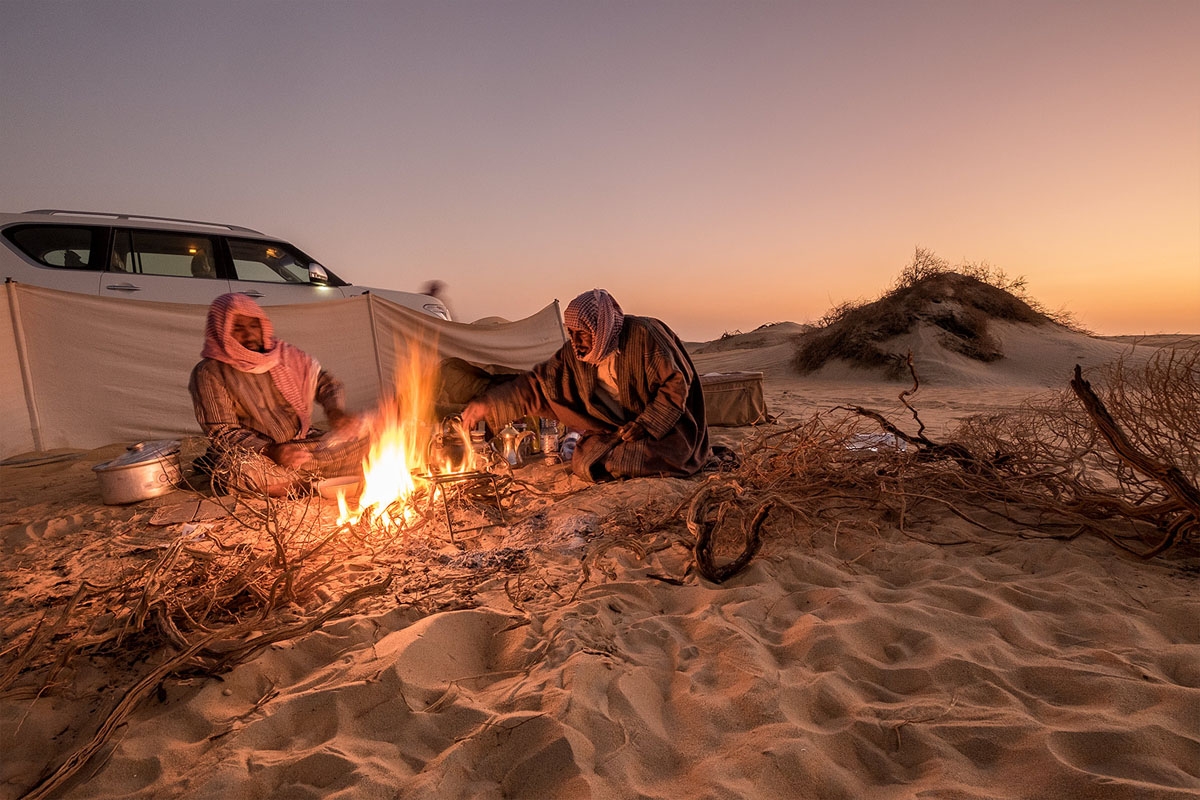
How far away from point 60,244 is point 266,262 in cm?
181

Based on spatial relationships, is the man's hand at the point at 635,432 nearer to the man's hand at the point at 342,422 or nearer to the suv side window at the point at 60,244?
the man's hand at the point at 342,422

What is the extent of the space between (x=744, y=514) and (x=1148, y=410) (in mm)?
1641

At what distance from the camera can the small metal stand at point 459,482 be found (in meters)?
3.01

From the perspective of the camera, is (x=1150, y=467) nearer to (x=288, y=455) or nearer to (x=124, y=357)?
(x=288, y=455)

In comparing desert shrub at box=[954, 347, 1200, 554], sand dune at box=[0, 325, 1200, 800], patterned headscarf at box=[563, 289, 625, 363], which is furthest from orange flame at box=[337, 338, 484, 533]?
desert shrub at box=[954, 347, 1200, 554]

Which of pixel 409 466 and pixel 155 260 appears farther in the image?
pixel 155 260

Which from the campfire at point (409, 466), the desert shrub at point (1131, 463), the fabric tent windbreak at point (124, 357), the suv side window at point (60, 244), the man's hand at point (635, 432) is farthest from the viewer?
the suv side window at point (60, 244)

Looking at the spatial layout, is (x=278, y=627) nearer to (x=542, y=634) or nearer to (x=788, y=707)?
(x=542, y=634)

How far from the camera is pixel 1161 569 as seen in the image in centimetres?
206

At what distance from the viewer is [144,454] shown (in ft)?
12.7

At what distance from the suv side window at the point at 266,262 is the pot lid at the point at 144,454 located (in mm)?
3138

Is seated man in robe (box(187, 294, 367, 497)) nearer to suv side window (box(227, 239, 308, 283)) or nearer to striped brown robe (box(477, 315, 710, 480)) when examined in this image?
striped brown robe (box(477, 315, 710, 480))

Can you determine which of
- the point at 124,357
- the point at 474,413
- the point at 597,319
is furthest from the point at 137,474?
the point at 597,319

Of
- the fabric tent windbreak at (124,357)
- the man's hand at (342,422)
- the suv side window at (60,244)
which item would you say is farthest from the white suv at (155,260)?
the man's hand at (342,422)
